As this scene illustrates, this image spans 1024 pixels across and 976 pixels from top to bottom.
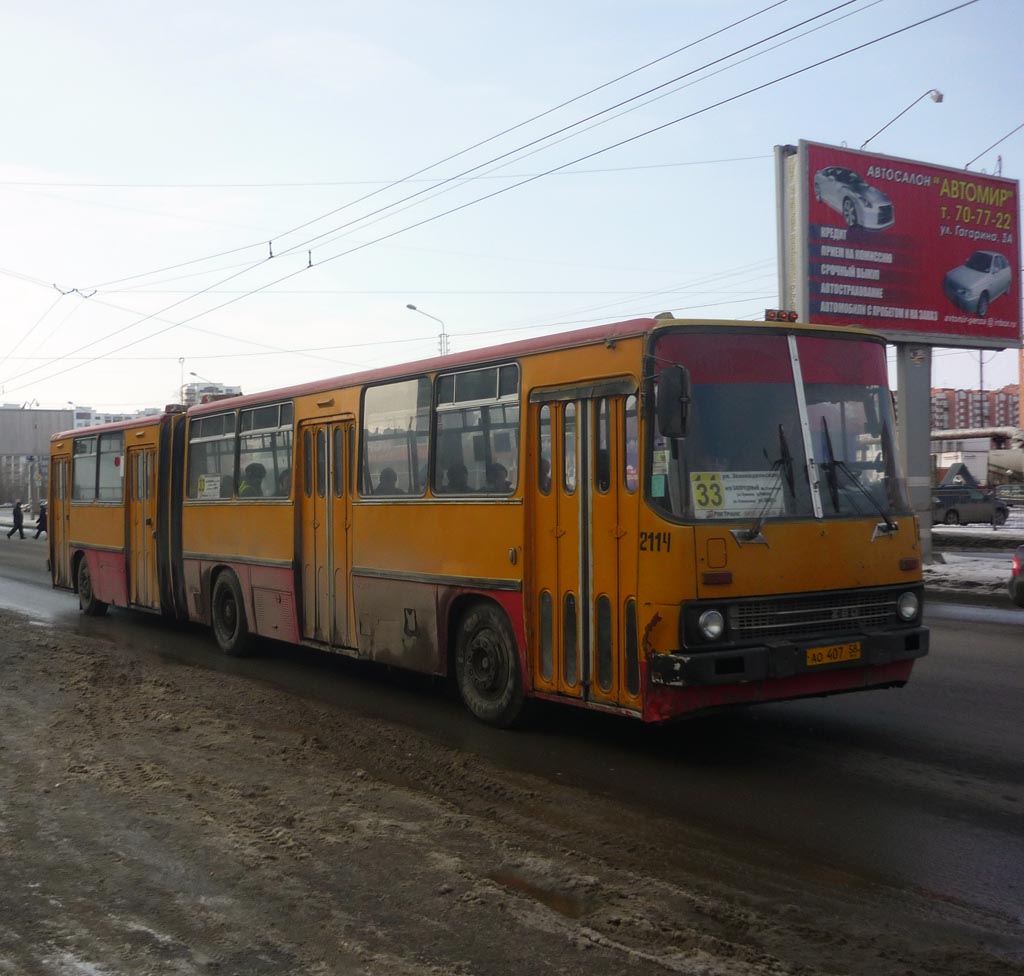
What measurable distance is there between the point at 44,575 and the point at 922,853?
928 inches

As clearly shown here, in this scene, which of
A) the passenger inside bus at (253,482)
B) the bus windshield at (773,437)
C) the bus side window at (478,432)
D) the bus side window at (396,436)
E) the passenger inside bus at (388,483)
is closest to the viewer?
the bus windshield at (773,437)

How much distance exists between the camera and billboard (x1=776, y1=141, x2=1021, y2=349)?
22.2 meters

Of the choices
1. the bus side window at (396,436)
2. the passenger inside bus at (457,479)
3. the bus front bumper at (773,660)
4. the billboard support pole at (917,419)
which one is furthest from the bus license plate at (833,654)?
the billboard support pole at (917,419)

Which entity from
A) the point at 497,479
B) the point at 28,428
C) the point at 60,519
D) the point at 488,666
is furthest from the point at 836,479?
the point at 28,428

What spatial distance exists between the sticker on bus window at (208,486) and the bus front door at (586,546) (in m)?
6.13

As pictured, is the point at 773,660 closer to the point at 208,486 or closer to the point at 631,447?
the point at 631,447

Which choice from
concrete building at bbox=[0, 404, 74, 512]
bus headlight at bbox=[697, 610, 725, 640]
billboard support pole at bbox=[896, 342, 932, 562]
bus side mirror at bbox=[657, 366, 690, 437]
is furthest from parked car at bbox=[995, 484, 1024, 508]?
concrete building at bbox=[0, 404, 74, 512]

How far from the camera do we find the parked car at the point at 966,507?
40344 mm

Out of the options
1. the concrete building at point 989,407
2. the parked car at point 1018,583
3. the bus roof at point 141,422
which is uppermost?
the concrete building at point 989,407

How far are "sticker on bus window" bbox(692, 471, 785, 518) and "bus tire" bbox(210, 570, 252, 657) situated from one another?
6.82 m

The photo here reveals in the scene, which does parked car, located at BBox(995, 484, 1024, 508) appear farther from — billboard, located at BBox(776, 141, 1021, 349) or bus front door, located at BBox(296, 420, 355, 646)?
bus front door, located at BBox(296, 420, 355, 646)

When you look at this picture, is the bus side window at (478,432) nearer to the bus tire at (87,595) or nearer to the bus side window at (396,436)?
the bus side window at (396,436)

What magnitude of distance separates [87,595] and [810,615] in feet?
42.6

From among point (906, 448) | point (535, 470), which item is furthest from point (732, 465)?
point (906, 448)
